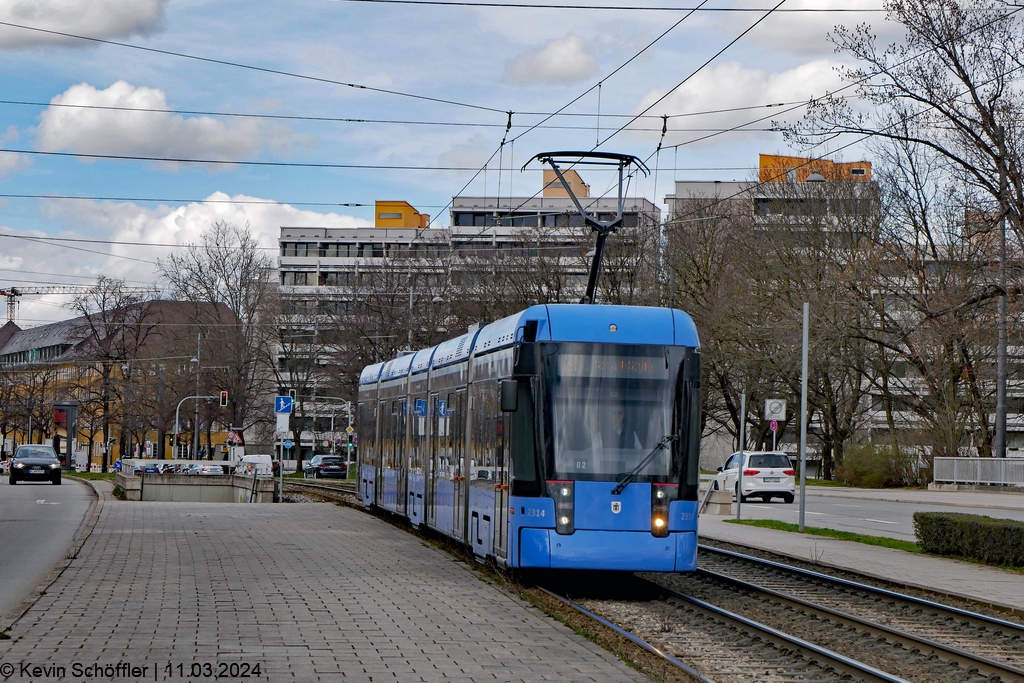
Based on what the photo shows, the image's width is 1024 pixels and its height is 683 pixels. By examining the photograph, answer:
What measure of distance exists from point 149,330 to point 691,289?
1465 inches

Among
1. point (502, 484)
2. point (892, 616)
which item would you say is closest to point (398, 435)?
point (502, 484)

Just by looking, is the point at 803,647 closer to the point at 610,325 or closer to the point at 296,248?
the point at 610,325

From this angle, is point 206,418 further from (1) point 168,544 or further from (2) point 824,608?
(2) point 824,608

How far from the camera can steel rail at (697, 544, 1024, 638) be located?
1202cm

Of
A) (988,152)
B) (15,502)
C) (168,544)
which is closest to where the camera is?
(168,544)

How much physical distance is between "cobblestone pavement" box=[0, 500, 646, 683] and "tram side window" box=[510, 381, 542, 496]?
1109mm

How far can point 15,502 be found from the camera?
34.5 meters

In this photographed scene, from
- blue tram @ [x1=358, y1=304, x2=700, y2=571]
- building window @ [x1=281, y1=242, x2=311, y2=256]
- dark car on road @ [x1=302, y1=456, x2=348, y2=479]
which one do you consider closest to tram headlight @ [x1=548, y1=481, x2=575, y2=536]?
blue tram @ [x1=358, y1=304, x2=700, y2=571]

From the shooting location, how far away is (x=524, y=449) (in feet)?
45.4

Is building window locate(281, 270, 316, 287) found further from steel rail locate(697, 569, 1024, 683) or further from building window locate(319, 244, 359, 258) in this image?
steel rail locate(697, 569, 1024, 683)

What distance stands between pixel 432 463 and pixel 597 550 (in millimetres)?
6829

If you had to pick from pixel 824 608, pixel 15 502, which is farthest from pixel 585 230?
pixel 824 608

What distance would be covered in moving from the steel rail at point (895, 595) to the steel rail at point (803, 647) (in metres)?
2.04

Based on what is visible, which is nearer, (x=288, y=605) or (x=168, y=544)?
(x=288, y=605)
